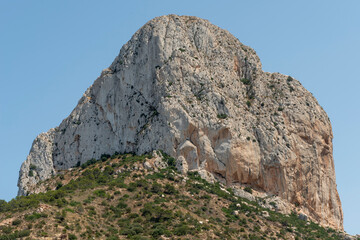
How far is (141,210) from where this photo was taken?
79.7 m

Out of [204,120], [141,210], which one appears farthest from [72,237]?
[204,120]

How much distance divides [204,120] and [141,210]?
20.5 m

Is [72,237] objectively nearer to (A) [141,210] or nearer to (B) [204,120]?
(A) [141,210]

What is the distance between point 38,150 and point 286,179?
4095cm

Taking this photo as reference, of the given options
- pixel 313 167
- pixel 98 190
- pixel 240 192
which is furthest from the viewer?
pixel 313 167

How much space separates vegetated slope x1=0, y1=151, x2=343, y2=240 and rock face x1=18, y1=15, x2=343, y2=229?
3.85 meters

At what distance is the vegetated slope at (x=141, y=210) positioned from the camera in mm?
72312

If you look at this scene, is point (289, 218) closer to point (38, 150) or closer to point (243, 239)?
point (243, 239)

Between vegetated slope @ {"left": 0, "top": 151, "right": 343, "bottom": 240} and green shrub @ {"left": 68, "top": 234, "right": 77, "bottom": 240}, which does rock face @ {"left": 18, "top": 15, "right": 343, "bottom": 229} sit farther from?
green shrub @ {"left": 68, "top": 234, "right": 77, "bottom": 240}

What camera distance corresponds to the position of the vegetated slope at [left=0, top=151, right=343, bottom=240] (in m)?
72.3

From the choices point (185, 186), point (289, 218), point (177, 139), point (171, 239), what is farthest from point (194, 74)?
point (171, 239)

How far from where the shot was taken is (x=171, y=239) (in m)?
71.8

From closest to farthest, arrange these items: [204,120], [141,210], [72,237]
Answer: [72,237] < [141,210] < [204,120]

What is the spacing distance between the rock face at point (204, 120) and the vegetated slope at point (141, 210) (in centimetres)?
385
